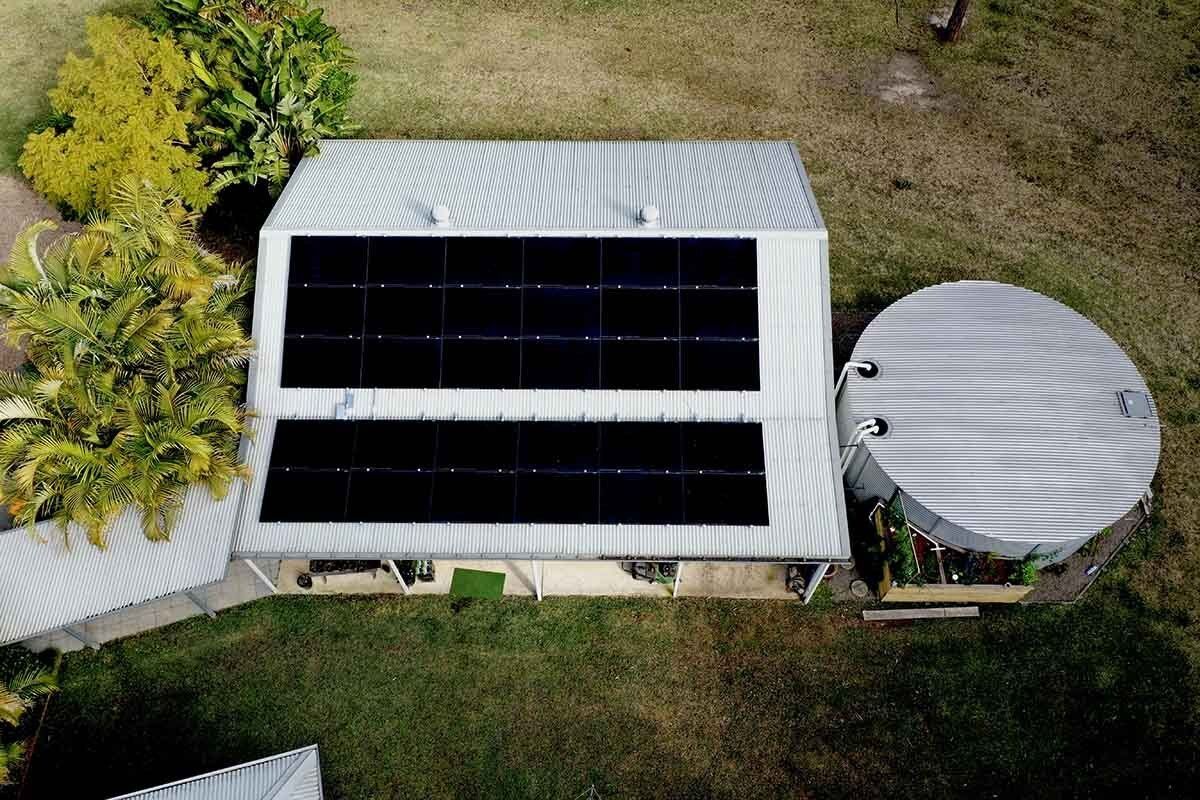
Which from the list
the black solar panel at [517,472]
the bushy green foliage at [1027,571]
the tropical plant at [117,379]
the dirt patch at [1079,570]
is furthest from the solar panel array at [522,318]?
the dirt patch at [1079,570]

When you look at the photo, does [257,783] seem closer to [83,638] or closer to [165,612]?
[165,612]

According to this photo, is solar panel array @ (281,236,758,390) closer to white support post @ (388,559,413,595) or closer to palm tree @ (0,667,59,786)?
white support post @ (388,559,413,595)

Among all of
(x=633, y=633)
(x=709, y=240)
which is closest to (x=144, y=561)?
(x=633, y=633)

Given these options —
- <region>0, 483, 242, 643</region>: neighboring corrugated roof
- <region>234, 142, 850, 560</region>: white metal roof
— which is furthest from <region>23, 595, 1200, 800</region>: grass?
<region>234, 142, 850, 560</region>: white metal roof

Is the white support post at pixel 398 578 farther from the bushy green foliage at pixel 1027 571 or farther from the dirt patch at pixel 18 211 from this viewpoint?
the dirt patch at pixel 18 211

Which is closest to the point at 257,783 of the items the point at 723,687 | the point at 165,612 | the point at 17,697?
the point at 17,697

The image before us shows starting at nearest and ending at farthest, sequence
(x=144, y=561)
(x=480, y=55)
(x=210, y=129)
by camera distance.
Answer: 1. (x=144, y=561)
2. (x=210, y=129)
3. (x=480, y=55)

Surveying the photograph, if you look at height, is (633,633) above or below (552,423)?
below

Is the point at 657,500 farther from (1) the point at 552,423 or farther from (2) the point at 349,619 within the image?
(2) the point at 349,619
